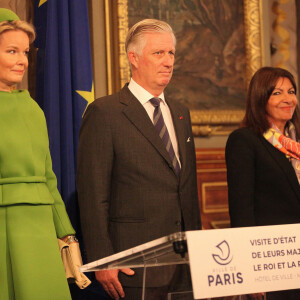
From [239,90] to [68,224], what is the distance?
283 centimetres

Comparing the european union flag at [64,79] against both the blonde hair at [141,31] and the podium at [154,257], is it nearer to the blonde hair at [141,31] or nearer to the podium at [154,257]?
the blonde hair at [141,31]

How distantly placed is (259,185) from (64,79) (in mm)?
1289

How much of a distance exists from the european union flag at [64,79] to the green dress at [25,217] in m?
0.68

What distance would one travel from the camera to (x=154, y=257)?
2053mm

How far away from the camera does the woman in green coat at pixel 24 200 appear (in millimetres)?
2537

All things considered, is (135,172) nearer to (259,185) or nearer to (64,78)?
(259,185)

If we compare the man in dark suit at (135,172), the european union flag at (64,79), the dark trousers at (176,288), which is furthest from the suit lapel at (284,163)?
the dark trousers at (176,288)

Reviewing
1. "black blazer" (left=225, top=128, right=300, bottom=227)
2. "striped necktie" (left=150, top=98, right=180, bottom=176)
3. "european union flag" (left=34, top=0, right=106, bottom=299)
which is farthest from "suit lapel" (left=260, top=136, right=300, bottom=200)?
"european union flag" (left=34, top=0, right=106, bottom=299)

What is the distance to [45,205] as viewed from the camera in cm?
266

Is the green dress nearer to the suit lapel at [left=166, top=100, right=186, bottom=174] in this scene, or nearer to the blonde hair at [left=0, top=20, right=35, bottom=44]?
the blonde hair at [left=0, top=20, right=35, bottom=44]

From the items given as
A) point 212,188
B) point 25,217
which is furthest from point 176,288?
point 212,188

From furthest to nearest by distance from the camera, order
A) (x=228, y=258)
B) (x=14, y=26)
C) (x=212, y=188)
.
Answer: (x=212, y=188) < (x=14, y=26) < (x=228, y=258)

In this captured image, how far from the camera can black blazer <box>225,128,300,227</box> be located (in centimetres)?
322

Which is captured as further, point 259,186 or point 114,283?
point 259,186
